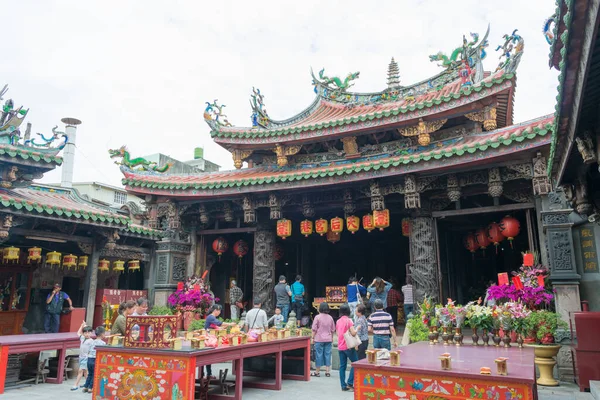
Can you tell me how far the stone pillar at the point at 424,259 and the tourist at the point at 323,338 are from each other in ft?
9.55

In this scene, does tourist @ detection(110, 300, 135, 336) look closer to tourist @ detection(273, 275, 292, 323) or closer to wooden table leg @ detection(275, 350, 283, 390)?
wooden table leg @ detection(275, 350, 283, 390)

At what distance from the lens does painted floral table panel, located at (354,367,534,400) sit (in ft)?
12.8

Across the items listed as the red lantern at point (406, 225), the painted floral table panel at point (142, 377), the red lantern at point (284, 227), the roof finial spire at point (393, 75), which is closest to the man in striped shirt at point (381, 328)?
the painted floral table panel at point (142, 377)

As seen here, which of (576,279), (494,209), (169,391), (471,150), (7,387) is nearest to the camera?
(169,391)

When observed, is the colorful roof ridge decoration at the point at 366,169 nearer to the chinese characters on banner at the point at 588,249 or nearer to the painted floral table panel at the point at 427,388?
the chinese characters on banner at the point at 588,249

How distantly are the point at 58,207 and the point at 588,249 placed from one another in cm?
1106

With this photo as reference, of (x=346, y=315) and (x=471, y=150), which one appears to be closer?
(x=346, y=315)

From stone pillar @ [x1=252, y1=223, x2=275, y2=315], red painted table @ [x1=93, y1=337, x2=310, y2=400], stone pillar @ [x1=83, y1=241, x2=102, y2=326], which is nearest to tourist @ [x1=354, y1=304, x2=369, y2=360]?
red painted table @ [x1=93, y1=337, x2=310, y2=400]

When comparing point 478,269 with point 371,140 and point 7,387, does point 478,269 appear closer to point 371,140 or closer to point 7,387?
point 371,140

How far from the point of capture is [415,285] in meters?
11.0

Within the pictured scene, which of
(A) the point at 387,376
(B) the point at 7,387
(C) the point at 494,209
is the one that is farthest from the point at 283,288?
(A) the point at 387,376

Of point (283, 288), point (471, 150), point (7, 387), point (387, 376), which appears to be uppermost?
point (471, 150)

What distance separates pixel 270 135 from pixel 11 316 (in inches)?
315

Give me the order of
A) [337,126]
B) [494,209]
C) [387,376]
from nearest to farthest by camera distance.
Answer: [387,376] < [494,209] < [337,126]
